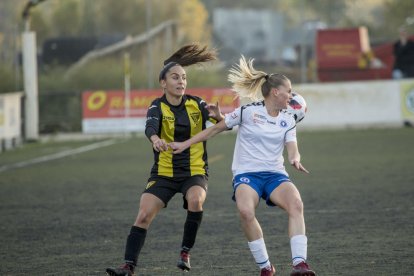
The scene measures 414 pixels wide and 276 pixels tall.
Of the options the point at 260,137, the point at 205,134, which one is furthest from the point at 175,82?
the point at 260,137

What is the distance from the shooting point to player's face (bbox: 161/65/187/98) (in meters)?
8.53

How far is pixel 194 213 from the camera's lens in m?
8.60

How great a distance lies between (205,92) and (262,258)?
70.0 ft

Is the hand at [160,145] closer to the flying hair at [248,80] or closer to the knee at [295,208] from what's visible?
the flying hair at [248,80]

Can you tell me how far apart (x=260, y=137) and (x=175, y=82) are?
0.91 metres

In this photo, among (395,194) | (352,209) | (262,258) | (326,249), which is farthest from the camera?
(395,194)

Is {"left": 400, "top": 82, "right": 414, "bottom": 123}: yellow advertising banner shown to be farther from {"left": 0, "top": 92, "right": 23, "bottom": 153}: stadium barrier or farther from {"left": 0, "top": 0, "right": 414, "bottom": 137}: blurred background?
{"left": 0, "top": 92, "right": 23, "bottom": 153}: stadium barrier

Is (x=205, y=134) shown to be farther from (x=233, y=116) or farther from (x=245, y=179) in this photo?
(x=245, y=179)

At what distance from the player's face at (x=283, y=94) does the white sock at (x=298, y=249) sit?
111cm

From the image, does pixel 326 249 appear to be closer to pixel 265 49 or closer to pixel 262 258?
pixel 262 258

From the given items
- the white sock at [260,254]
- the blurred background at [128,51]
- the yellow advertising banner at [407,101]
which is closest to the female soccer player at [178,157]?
the white sock at [260,254]

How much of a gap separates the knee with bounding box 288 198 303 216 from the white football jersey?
0.38m

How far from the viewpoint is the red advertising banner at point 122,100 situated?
29.0m

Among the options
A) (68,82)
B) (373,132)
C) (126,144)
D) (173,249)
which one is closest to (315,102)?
(373,132)
